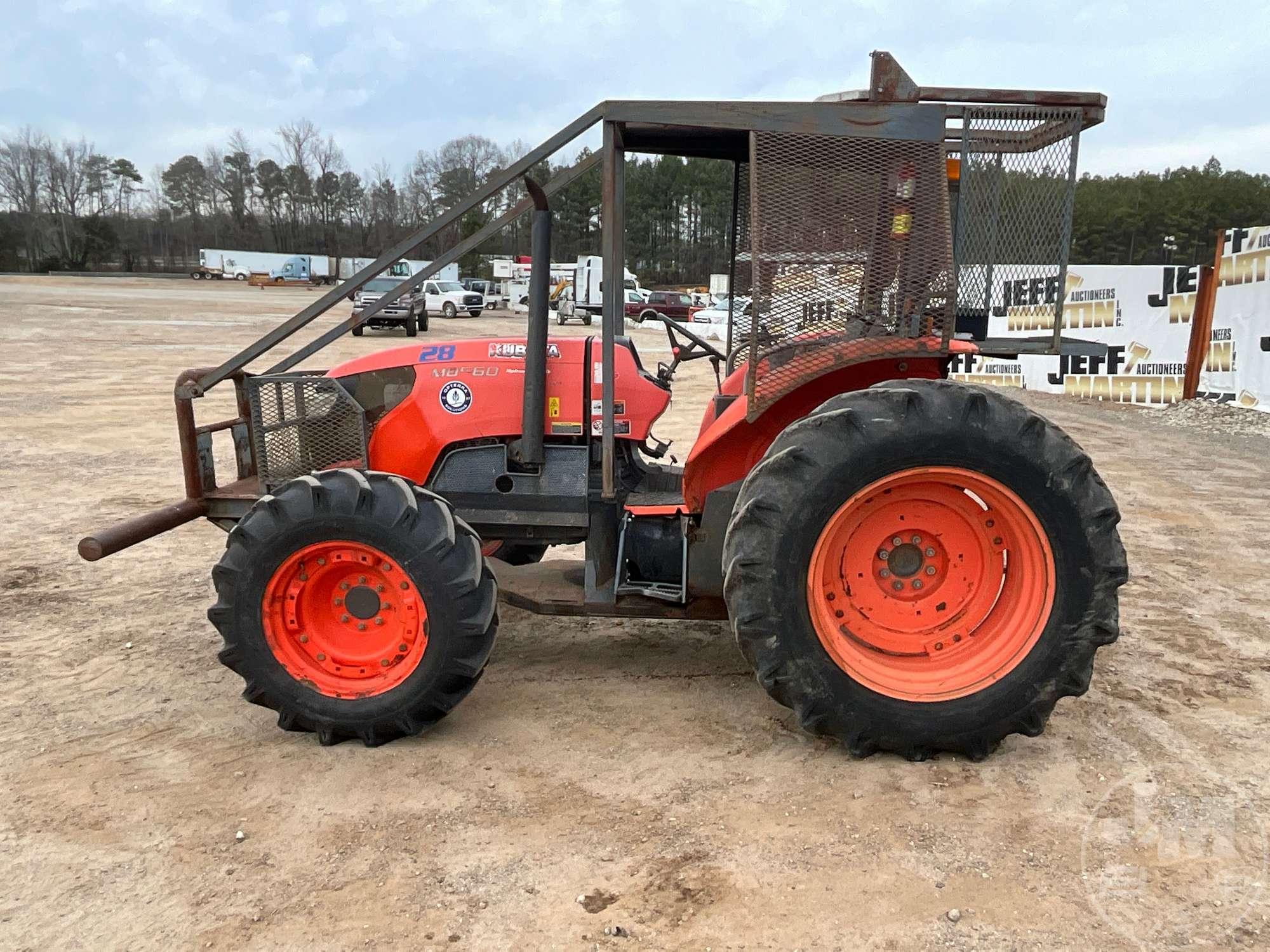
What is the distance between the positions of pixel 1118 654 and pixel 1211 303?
33.2ft

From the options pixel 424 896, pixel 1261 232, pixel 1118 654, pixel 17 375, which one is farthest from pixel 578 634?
pixel 17 375

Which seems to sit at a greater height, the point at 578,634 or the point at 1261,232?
the point at 1261,232

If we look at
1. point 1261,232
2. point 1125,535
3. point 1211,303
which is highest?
point 1261,232

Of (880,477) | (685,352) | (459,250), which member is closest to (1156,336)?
(685,352)

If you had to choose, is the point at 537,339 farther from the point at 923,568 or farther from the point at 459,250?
the point at 923,568

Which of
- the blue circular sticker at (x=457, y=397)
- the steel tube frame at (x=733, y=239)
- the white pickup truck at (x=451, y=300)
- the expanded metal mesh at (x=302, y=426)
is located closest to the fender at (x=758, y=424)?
the steel tube frame at (x=733, y=239)

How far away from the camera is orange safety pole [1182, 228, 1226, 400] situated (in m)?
12.1

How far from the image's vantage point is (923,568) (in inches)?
135

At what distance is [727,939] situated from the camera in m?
2.42

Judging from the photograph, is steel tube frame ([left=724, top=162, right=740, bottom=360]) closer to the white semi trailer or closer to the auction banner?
the auction banner

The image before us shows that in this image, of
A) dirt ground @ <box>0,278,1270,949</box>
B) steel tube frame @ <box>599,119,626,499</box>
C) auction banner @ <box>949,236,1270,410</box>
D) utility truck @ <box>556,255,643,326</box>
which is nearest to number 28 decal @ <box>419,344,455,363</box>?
utility truck @ <box>556,255,643,326</box>

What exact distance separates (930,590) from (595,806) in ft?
4.76

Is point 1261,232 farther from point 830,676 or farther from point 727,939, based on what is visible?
point 727,939

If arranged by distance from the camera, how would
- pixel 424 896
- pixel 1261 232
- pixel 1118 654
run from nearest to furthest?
pixel 424 896 < pixel 1118 654 < pixel 1261 232
